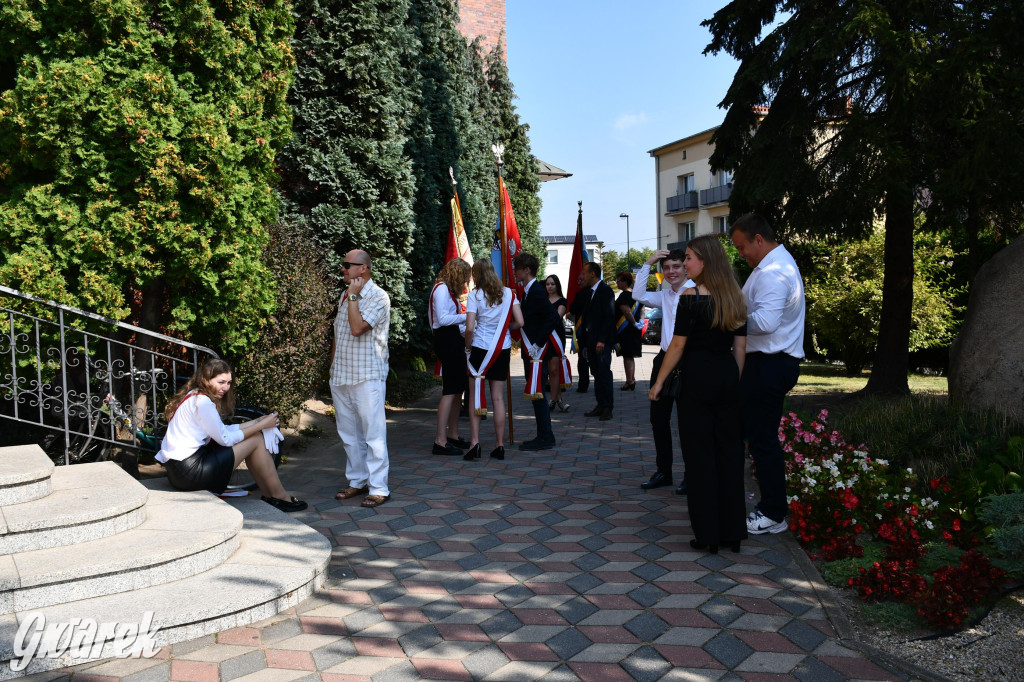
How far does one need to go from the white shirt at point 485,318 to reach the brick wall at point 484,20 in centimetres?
1742

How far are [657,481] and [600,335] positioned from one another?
4186 millimetres

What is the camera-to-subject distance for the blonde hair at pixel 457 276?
8.04 metres

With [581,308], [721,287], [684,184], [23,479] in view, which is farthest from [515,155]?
[684,184]

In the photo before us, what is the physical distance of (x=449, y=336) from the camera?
27.0ft

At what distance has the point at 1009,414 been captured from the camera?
6367mm

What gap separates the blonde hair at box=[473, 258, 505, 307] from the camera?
7848mm

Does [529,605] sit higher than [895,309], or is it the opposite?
[895,309]

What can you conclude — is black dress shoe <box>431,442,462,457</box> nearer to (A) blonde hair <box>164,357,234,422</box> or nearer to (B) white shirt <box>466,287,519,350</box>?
(B) white shirt <box>466,287,519,350</box>

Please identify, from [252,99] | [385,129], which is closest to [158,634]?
[252,99]

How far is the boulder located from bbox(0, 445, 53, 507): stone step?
7214 mm

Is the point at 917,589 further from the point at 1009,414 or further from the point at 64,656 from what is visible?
the point at 64,656

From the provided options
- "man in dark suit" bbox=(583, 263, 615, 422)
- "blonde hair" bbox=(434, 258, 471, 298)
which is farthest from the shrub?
"man in dark suit" bbox=(583, 263, 615, 422)

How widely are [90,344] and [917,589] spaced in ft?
21.2

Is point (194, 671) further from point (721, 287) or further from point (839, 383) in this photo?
point (839, 383)
